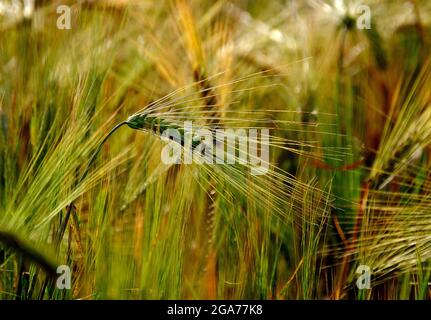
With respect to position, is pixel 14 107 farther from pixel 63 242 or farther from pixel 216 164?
pixel 216 164

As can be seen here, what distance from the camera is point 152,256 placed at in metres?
1.08

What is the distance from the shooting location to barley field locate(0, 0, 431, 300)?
1.08 meters

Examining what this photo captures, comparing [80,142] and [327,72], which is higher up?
[327,72]

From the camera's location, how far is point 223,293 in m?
1.17

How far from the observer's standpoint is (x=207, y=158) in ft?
3.40

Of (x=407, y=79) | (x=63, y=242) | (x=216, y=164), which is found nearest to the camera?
(x=216, y=164)

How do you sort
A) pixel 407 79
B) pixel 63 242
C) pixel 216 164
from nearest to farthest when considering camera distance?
1. pixel 216 164
2. pixel 63 242
3. pixel 407 79

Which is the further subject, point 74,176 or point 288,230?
point 288,230

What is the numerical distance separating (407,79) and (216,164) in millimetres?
480

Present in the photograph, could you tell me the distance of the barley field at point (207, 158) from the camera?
42.5 inches

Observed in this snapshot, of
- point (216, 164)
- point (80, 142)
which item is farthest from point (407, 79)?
point (80, 142)
